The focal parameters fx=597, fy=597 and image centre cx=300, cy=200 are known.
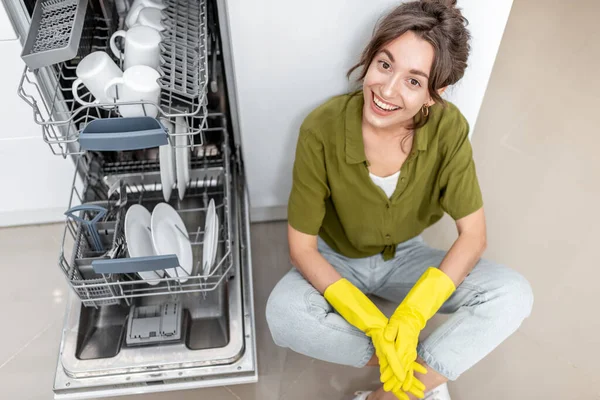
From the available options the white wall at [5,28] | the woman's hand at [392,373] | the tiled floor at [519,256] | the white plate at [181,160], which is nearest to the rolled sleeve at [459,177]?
the woman's hand at [392,373]

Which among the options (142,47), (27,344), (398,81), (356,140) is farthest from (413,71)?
(27,344)

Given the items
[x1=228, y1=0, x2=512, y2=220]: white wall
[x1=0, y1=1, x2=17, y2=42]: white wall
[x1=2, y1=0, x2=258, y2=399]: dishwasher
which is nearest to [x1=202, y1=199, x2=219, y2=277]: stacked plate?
[x1=2, y1=0, x2=258, y2=399]: dishwasher

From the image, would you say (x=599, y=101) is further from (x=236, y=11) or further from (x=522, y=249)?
(x=236, y=11)

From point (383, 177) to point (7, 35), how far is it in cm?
86

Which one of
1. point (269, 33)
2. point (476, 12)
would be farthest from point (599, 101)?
point (269, 33)

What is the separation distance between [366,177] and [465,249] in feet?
0.91

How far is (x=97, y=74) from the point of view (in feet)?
3.86

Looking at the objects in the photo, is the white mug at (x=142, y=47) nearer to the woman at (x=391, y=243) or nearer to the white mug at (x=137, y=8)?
the white mug at (x=137, y=8)

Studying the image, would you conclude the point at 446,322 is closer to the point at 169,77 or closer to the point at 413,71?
the point at 413,71

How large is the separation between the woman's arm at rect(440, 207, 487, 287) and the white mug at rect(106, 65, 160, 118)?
2.30 ft

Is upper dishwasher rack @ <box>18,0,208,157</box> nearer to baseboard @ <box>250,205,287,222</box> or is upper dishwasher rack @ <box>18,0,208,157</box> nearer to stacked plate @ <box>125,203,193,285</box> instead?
stacked plate @ <box>125,203,193,285</box>

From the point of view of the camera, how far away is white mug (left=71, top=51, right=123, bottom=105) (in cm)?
117

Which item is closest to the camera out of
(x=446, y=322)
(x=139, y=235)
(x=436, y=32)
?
(x=436, y=32)

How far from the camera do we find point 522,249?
5.74 ft
